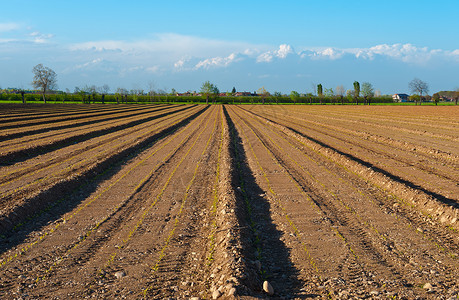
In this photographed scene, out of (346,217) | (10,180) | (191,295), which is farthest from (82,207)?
(346,217)

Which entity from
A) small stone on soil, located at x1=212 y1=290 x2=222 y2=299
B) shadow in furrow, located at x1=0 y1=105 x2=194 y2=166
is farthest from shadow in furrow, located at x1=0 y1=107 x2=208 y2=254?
shadow in furrow, located at x1=0 y1=105 x2=194 y2=166

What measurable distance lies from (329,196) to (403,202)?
2.10 metres

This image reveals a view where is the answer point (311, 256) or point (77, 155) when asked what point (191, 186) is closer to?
point (311, 256)

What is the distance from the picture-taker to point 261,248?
7.08 m

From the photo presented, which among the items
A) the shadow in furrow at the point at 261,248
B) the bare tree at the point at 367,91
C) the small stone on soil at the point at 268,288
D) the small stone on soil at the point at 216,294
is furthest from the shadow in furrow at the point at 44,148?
the bare tree at the point at 367,91

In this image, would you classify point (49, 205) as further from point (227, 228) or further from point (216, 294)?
point (216, 294)

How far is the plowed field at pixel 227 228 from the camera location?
5.62 metres

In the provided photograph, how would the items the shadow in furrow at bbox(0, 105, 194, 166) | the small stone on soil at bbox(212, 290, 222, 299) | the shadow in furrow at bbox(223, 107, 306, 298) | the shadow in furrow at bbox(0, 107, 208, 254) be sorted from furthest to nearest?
the shadow in furrow at bbox(0, 105, 194, 166) → the shadow in furrow at bbox(0, 107, 208, 254) → the shadow in furrow at bbox(223, 107, 306, 298) → the small stone on soil at bbox(212, 290, 222, 299)

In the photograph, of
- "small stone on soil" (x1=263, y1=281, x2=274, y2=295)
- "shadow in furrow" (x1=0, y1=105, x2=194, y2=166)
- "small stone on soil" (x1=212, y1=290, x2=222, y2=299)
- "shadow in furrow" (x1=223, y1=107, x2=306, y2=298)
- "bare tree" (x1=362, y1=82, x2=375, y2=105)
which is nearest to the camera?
"small stone on soil" (x1=212, y1=290, x2=222, y2=299)

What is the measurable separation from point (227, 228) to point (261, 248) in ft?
3.04

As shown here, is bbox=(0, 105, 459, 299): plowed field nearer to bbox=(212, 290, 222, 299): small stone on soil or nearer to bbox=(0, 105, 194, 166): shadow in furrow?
bbox=(212, 290, 222, 299): small stone on soil

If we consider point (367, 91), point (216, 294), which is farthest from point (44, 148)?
point (367, 91)

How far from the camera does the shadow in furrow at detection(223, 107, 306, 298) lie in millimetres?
5607

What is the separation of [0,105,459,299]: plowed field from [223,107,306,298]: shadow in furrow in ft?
0.11
